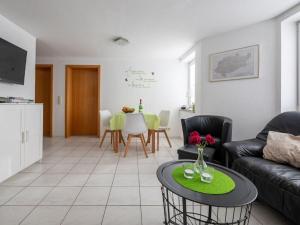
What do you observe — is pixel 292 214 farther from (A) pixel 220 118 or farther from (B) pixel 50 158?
(B) pixel 50 158

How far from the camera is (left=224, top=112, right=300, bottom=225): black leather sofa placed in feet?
4.09

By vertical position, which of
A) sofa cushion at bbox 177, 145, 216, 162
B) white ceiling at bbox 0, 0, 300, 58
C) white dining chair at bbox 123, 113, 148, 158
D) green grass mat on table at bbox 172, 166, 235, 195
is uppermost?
white ceiling at bbox 0, 0, 300, 58

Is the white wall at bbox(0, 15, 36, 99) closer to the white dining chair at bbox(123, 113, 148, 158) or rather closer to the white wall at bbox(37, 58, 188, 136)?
the white wall at bbox(37, 58, 188, 136)

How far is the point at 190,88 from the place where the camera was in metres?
4.85

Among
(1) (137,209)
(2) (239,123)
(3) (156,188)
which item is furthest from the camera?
(2) (239,123)

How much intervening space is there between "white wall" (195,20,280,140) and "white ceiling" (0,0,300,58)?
19 cm

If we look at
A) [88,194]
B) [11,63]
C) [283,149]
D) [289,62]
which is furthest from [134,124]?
[289,62]

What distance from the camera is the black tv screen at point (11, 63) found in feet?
7.73

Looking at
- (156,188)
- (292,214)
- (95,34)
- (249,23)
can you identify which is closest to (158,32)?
(95,34)

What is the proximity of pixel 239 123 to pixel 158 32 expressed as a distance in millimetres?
2118

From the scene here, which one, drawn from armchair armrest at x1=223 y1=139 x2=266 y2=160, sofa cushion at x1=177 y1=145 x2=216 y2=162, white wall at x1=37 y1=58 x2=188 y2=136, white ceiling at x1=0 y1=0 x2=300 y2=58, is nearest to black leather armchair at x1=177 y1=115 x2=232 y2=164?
sofa cushion at x1=177 y1=145 x2=216 y2=162

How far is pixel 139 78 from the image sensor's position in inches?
192

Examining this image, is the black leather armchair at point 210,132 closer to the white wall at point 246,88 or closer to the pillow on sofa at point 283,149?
the white wall at point 246,88

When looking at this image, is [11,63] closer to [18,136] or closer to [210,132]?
[18,136]
